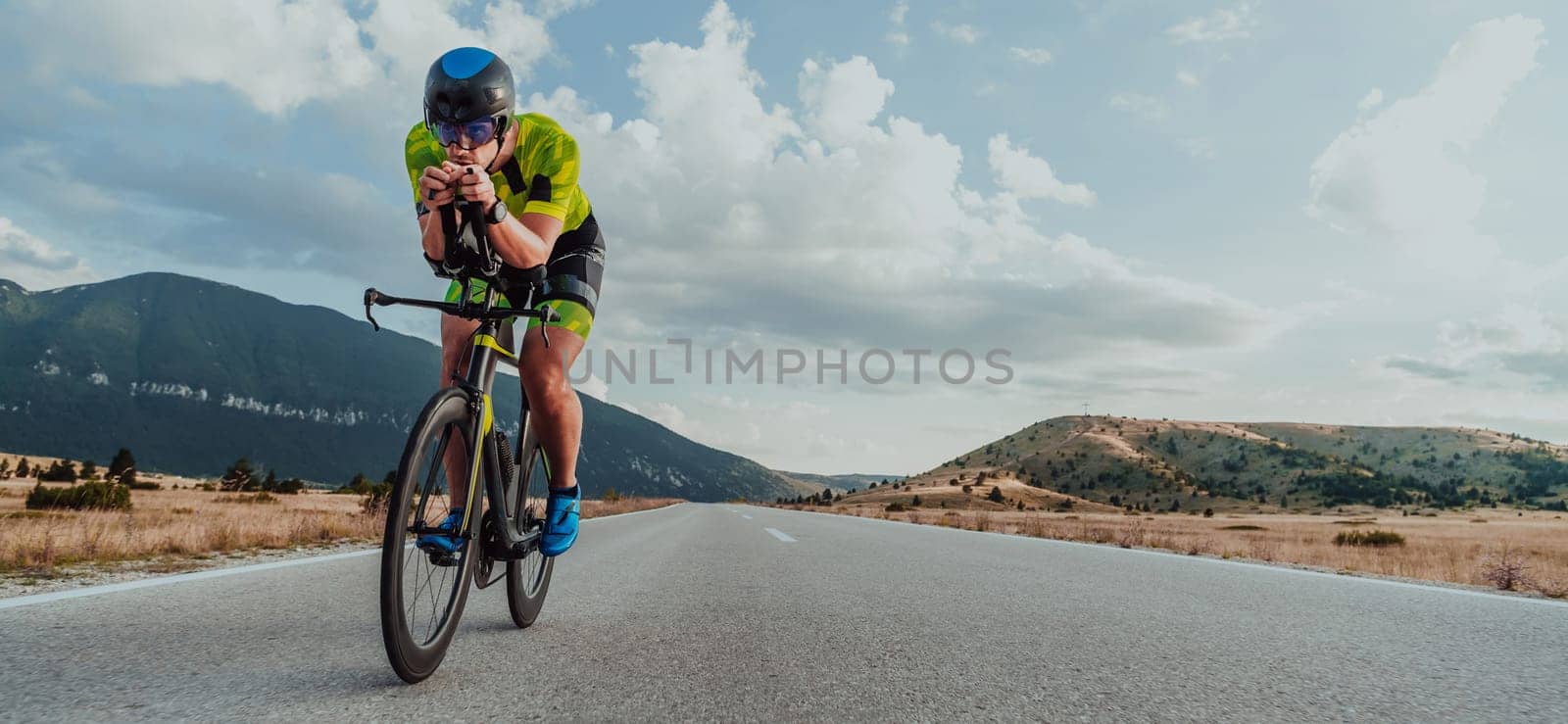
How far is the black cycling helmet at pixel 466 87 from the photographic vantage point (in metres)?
2.90

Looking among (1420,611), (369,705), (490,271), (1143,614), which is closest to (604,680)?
(369,705)

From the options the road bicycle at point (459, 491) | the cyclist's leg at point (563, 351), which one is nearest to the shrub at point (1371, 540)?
the cyclist's leg at point (563, 351)

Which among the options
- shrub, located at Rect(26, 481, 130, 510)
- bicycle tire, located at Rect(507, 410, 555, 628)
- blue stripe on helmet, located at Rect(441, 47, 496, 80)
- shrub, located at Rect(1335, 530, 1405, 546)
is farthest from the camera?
shrub, located at Rect(1335, 530, 1405, 546)

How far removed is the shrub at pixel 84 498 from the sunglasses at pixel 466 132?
75.6 feet

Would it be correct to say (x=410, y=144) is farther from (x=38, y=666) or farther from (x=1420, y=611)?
(x=1420, y=611)

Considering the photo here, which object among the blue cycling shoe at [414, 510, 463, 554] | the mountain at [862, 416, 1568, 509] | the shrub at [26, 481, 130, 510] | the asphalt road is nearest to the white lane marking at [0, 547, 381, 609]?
the asphalt road

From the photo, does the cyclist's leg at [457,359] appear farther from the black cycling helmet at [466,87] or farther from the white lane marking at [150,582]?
the white lane marking at [150,582]

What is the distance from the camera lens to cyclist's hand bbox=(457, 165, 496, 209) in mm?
2666

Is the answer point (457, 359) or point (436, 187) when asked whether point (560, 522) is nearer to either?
point (457, 359)

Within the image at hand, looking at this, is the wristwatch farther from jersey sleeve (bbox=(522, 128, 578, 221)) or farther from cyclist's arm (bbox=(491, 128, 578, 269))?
jersey sleeve (bbox=(522, 128, 578, 221))

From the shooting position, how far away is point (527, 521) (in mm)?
3961

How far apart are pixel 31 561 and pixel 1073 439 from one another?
13818 cm

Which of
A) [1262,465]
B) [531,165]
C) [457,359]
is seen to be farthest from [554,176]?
[1262,465]

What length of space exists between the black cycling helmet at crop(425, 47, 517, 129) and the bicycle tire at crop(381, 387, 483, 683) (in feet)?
3.27
